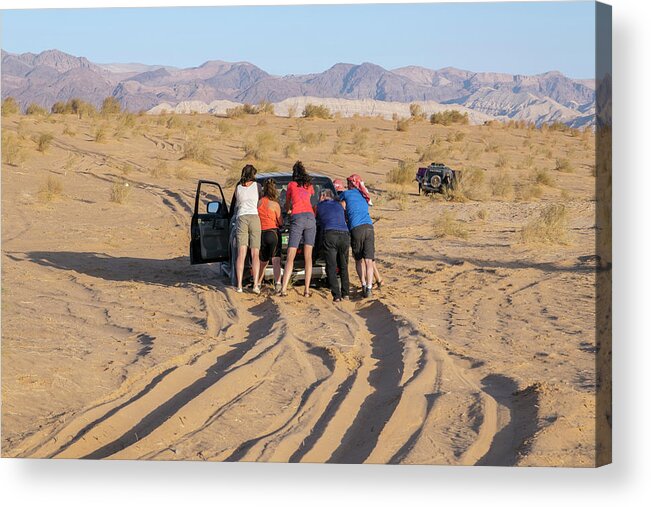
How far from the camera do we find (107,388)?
909cm

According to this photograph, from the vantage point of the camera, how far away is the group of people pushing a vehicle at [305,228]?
13.1 meters

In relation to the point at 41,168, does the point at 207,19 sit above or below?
above

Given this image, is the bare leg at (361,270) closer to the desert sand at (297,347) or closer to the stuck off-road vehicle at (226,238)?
the desert sand at (297,347)

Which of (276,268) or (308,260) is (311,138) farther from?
(308,260)

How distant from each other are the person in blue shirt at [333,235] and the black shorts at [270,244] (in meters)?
0.59

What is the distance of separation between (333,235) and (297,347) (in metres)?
2.78

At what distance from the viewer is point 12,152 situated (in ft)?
95.5

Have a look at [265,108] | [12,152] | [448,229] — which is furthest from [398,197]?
[265,108]

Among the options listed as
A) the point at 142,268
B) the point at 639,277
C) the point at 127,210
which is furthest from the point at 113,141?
the point at 639,277

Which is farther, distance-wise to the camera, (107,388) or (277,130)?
(277,130)

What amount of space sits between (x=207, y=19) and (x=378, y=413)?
3946 mm

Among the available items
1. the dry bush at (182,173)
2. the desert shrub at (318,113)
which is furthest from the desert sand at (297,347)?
the desert shrub at (318,113)

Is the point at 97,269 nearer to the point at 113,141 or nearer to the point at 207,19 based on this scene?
the point at 207,19

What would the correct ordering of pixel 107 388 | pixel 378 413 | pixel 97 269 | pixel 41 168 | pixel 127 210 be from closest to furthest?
pixel 378 413
pixel 107 388
pixel 97 269
pixel 127 210
pixel 41 168
